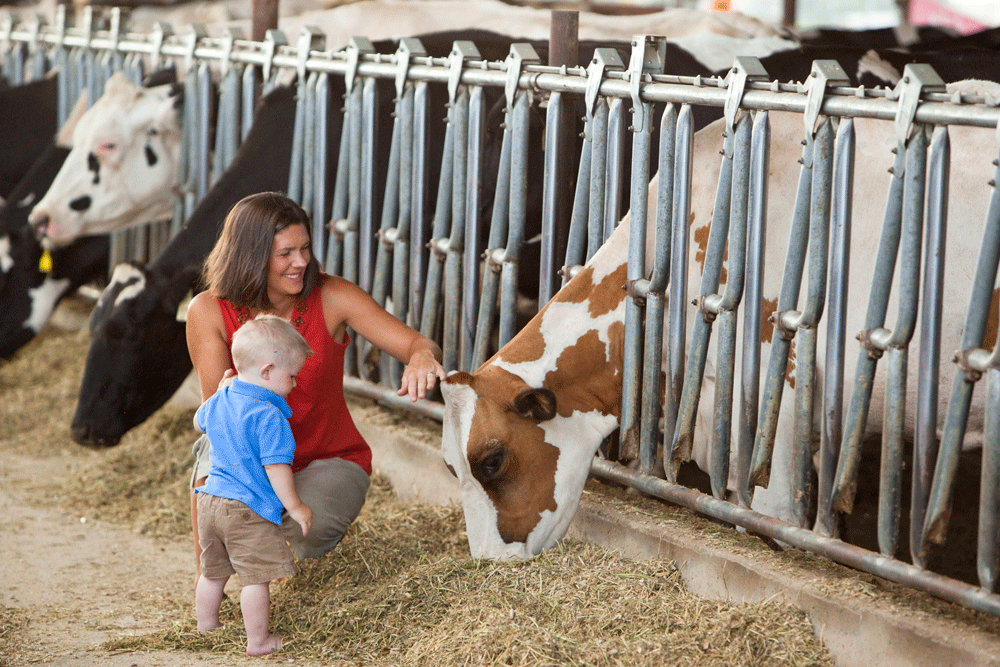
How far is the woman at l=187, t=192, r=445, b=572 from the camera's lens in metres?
3.25

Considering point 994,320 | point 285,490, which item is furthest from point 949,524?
point 285,490

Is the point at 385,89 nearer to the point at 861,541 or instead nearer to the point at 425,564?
the point at 425,564

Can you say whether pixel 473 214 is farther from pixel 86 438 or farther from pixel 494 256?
pixel 86 438

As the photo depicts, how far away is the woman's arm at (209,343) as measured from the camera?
3318 mm

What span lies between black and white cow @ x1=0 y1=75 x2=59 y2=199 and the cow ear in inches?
202

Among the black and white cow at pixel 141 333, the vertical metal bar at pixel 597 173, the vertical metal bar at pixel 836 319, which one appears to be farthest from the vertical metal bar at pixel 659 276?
the black and white cow at pixel 141 333

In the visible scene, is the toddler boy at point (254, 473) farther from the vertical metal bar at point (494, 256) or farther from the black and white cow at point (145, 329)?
the black and white cow at point (145, 329)

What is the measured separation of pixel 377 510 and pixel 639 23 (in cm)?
454

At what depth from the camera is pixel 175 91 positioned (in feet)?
19.8

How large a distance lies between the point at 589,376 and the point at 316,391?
83 cm

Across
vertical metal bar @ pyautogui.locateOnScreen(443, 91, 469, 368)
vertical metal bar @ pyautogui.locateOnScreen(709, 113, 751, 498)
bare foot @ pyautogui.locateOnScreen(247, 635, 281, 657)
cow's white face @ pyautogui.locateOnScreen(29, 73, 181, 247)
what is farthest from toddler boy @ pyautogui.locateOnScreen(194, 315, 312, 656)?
cow's white face @ pyautogui.locateOnScreen(29, 73, 181, 247)

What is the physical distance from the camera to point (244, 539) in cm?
304

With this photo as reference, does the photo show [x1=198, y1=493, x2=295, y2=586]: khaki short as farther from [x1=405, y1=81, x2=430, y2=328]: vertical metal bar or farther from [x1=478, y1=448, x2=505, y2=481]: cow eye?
[x1=405, y1=81, x2=430, y2=328]: vertical metal bar

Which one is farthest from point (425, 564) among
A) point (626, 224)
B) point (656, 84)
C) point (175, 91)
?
point (175, 91)
